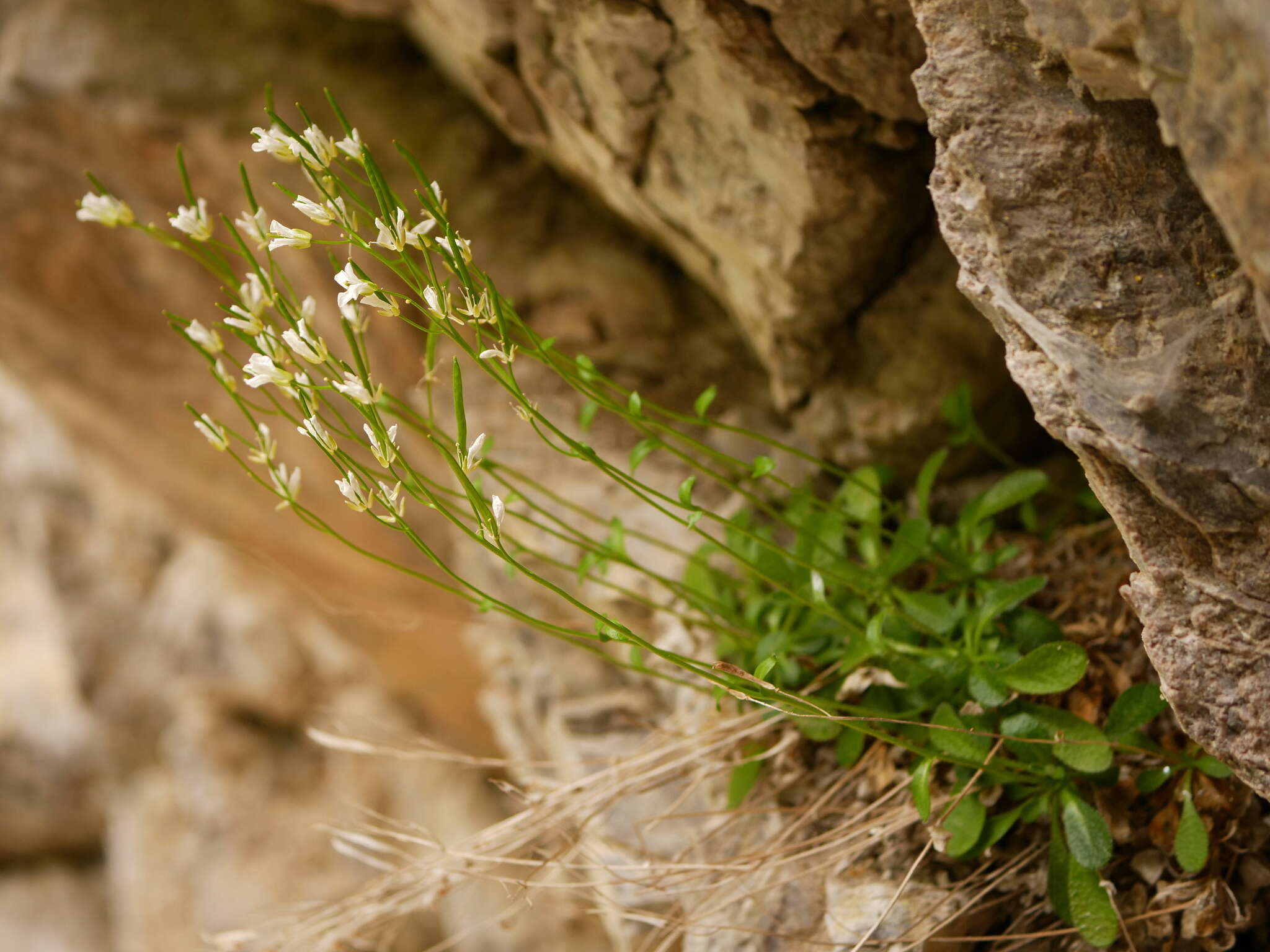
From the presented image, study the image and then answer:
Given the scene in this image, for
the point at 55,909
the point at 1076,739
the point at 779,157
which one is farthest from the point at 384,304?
the point at 55,909

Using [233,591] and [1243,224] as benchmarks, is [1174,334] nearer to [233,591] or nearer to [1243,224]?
[1243,224]

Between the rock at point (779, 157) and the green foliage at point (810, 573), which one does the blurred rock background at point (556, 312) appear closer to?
the rock at point (779, 157)

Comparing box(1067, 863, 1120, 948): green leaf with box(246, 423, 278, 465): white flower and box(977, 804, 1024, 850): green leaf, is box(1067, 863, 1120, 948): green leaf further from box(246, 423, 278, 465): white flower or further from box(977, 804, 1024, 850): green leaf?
box(246, 423, 278, 465): white flower

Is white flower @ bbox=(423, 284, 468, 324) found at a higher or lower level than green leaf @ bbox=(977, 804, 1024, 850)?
higher

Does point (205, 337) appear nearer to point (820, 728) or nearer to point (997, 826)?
point (820, 728)

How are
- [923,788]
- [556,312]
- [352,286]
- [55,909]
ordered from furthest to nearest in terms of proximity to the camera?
[55,909], [556,312], [923,788], [352,286]

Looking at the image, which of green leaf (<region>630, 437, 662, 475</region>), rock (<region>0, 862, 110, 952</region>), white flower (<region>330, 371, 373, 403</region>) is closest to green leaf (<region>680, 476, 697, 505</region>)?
A: green leaf (<region>630, 437, 662, 475</region>)
